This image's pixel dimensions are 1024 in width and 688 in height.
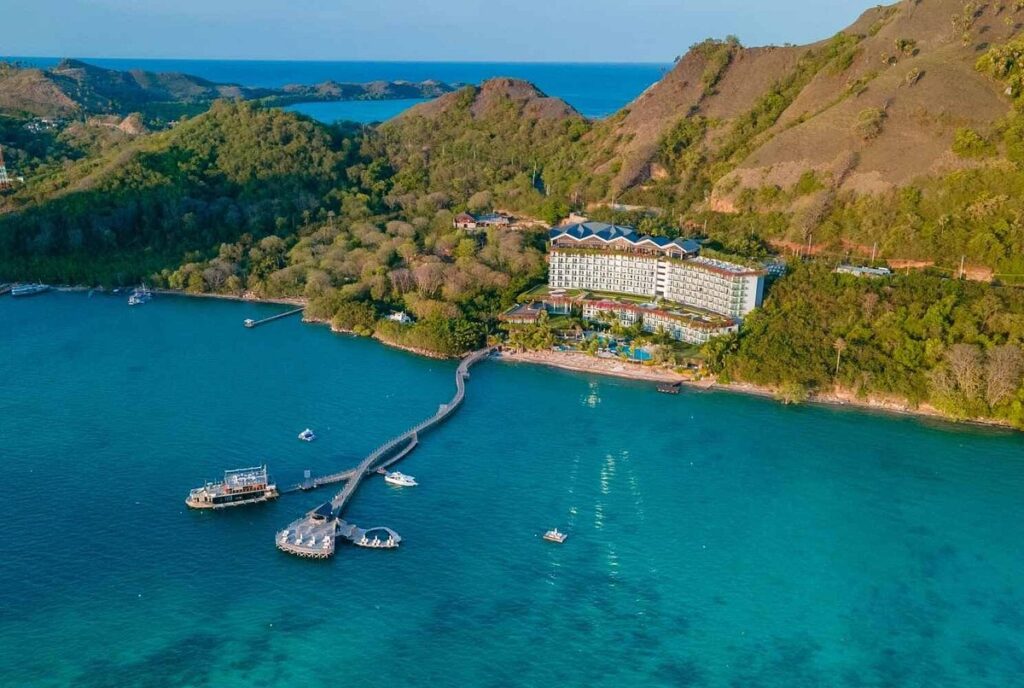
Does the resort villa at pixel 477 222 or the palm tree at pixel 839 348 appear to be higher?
the resort villa at pixel 477 222

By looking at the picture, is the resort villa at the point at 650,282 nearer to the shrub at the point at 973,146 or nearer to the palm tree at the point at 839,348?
the palm tree at the point at 839,348

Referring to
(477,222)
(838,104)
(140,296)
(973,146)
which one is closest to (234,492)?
(140,296)

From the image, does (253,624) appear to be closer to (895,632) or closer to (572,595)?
(572,595)

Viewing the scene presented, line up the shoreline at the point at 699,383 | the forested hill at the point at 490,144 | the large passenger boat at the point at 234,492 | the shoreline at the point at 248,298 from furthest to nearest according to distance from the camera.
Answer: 1. the forested hill at the point at 490,144
2. the shoreline at the point at 248,298
3. the shoreline at the point at 699,383
4. the large passenger boat at the point at 234,492

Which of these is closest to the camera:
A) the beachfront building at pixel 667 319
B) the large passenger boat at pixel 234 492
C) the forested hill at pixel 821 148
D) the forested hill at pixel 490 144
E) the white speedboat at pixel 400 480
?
the large passenger boat at pixel 234 492

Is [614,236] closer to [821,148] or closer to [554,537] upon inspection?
[821,148]

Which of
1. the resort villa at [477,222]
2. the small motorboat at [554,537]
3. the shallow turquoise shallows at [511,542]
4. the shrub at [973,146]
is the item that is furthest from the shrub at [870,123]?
the small motorboat at [554,537]

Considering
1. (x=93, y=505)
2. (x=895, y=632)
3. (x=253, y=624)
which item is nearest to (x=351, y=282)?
(x=93, y=505)
